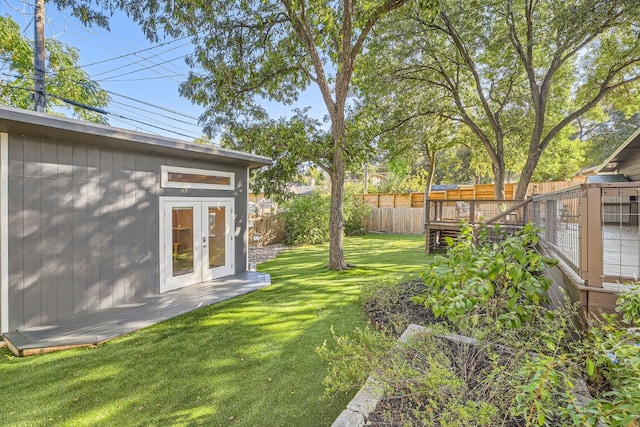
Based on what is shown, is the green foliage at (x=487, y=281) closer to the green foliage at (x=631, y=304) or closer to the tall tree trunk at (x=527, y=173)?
the green foliage at (x=631, y=304)

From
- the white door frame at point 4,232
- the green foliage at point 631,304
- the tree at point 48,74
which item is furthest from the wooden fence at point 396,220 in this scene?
the white door frame at point 4,232

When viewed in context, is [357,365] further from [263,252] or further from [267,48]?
[263,252]

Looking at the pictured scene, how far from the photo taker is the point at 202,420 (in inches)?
92.1

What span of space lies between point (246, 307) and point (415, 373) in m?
3.39

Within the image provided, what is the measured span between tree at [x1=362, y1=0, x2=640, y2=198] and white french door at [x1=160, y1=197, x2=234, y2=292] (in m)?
6.95

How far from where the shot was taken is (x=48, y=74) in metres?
8.93

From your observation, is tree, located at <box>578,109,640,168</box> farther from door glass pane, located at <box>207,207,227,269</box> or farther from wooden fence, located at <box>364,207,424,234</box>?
door glass pane, located at <box>207,207,227,269</box>

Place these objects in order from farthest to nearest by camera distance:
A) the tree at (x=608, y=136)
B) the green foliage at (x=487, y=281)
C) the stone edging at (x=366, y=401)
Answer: the tree at (x=608, y=136) → the green foliage at (x=487, y=281) → the stone edging at (x=366, y=401)

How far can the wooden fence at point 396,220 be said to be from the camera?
1575 centimetres

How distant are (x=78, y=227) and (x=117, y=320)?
1502 millimetres

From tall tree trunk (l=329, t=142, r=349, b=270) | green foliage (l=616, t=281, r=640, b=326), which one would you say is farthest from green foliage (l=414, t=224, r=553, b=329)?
tall tree trunk (l=329, t=142, r=349, b=270)

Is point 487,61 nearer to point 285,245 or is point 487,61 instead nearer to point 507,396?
point 285,245

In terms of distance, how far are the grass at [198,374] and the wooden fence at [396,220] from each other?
1174cm

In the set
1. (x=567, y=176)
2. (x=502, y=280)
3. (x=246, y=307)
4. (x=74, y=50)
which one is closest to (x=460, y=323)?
(x=502, y=280)
